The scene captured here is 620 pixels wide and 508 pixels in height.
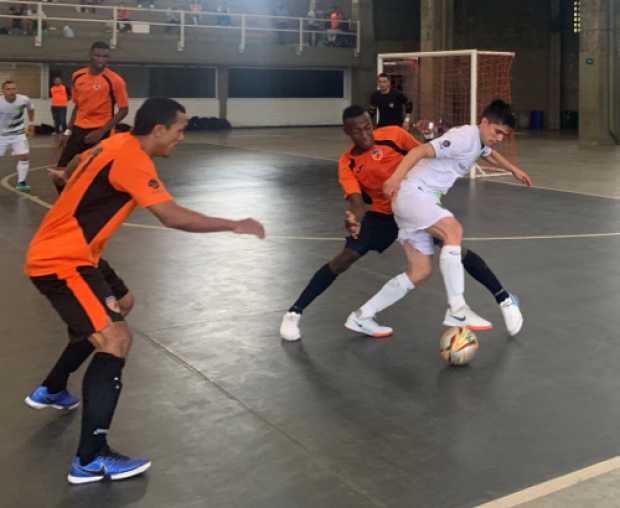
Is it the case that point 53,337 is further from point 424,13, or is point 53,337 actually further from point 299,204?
point 424,13

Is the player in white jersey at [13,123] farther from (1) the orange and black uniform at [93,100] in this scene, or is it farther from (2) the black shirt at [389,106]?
(2) the black shirt at [389,106]

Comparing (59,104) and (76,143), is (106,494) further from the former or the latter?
(59,104)

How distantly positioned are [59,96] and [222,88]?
8519 mm

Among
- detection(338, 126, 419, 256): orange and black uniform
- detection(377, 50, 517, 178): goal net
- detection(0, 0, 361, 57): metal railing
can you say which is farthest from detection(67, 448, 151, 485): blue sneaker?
detection(0, 0, 361, 57): metal railing

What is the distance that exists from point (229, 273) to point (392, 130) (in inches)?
113

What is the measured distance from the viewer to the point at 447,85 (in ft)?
73.4

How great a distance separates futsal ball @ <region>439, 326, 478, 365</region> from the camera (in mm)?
5715

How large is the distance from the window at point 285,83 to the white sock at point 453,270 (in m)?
31.8

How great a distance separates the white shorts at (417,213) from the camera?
240 inches

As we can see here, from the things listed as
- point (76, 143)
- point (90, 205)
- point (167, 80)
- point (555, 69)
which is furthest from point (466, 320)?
point (555, 69)

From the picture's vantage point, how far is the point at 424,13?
103 feet

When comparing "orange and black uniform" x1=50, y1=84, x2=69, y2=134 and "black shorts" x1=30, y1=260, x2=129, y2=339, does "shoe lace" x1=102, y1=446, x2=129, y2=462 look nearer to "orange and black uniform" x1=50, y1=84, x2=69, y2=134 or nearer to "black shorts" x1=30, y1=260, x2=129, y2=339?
"black shorts" x1=30, y1=260, x2=129, y2=339

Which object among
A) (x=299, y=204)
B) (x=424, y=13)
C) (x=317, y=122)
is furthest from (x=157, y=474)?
(x=317, y=122)

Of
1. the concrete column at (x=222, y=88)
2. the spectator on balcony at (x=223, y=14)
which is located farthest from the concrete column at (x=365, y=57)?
the concrete column at (x=222, y=88)
